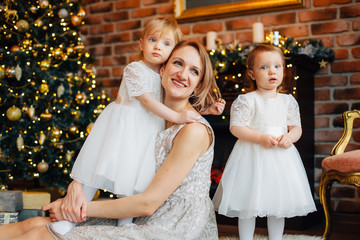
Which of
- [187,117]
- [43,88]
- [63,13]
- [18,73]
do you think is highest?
[63,13]

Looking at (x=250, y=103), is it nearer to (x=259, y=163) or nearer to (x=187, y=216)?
(x=259, y=163)

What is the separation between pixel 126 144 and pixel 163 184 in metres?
0.39

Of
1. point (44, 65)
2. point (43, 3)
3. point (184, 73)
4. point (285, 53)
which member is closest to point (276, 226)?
point (184, 73)

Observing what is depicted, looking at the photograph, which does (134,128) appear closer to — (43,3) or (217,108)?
(217,108)

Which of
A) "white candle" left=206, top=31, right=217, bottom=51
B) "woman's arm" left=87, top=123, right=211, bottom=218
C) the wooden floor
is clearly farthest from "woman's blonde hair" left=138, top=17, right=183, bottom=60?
"white candle" left=206, top=31, right=217, bottom=51

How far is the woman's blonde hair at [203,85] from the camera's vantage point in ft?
5.41

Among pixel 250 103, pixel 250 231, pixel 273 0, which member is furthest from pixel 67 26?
pixel 250 231

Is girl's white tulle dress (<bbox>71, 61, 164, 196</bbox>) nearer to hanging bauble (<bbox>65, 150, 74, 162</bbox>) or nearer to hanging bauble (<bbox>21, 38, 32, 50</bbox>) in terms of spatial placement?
hanging bauble (<bbox>65, 150, 74, 162</bbox>)

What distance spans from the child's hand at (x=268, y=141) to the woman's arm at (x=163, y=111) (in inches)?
21.9

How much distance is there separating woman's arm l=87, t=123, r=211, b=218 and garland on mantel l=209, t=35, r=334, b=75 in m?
1.59

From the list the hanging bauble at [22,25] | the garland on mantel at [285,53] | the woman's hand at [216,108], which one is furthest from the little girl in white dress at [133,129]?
the hanging bauble at [22,25]

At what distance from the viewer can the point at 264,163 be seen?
204cm

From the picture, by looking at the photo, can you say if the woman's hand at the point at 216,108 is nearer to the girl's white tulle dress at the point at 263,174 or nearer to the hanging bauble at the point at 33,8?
the girl's white tulle dress at the point at 263,174

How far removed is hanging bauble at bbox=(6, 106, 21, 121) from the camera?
3.09m
